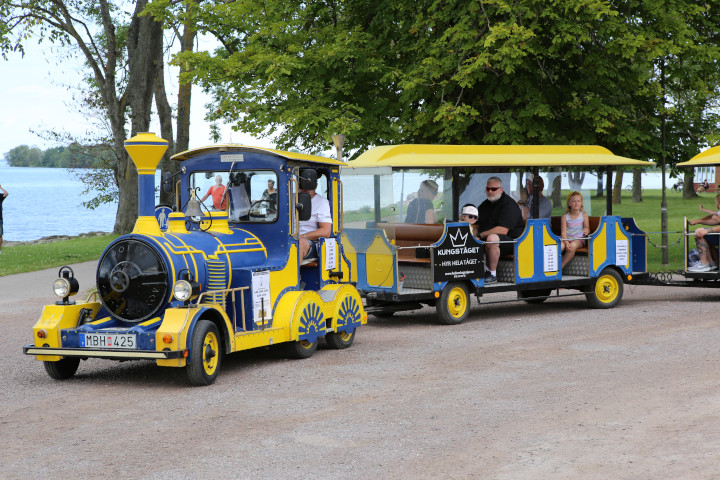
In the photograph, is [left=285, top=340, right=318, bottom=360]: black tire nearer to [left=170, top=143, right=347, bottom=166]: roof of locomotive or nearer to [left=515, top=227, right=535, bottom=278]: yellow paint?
[left=170, top=143, right=347, bottom=166]: roof of locomotive

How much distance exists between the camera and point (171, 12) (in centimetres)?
2144

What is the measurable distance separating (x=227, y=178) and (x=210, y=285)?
156 centimetres

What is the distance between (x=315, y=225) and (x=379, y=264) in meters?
1.97

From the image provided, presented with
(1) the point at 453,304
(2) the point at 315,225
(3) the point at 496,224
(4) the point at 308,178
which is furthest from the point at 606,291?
(4) the point at 308,178

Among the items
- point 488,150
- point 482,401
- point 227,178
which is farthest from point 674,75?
point 482,401

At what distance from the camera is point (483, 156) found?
13.4 metres

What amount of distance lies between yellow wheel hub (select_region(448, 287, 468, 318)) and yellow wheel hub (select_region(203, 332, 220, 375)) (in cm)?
482

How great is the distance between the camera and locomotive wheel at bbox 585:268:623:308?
14.1 metres

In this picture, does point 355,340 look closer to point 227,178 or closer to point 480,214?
point 227,178

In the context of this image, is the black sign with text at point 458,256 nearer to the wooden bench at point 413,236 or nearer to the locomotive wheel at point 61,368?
the wooden bench at point 413,236

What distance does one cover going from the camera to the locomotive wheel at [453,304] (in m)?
12.4

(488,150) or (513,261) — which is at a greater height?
(488,150)

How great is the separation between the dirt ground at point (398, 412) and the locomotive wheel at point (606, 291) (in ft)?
8.91

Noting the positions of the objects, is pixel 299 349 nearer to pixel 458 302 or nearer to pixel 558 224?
pixel 458 302
